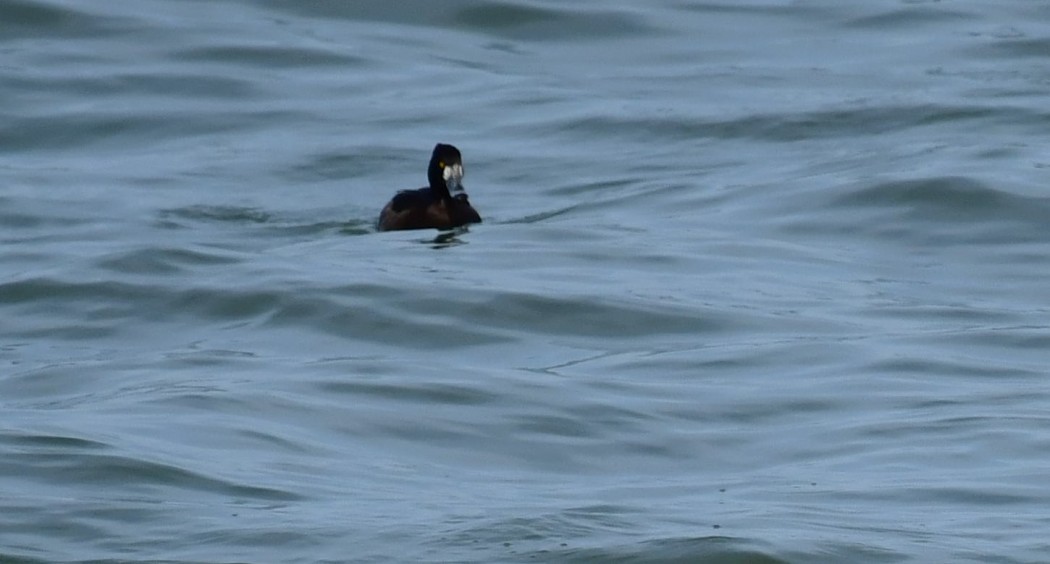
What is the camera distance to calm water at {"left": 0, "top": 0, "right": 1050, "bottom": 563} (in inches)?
251

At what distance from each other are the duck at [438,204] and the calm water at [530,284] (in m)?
0.26

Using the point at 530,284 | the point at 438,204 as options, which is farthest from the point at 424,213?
the point at 530,284

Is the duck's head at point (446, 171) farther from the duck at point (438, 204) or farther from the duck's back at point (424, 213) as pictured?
the duck's back at point (424, 213)

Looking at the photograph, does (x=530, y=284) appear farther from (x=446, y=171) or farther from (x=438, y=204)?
(x=446, y=171)

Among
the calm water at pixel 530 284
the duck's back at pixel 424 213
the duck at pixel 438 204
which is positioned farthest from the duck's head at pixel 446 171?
the calm water at pixel 530 284

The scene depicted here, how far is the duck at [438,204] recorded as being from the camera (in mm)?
14148

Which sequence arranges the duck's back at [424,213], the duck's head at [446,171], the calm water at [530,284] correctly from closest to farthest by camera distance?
the calm water at [530,284] → the duck's back at [424,213] → the duck's head at [446,171]

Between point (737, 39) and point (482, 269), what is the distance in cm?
1045

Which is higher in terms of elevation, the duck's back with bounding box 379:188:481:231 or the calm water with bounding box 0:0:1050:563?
the calm water with bounding box 0:0:1050:563

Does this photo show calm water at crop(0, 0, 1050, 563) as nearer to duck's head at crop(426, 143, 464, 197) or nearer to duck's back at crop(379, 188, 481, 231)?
duck's back at crop(379, 188, 481, 231)

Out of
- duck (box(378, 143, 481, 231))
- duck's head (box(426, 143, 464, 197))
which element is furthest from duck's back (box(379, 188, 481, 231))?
duck's head (box(426, 143, 464, 197))

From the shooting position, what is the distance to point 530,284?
A: 37.1 ft

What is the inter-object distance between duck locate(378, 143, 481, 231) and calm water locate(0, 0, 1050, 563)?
0.84 ft

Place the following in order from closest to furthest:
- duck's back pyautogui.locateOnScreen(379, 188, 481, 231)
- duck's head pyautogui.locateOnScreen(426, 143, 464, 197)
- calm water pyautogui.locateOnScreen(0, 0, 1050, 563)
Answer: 1. calm water pyautogui.locateOnScreen(0, 0, 1050, 563)
2. duck's back pyautogui.locateOnScreen(379, 188, 481, 231)
3. duck's head pyautogui.locateOnScreen(426, 143, 464, 197)
